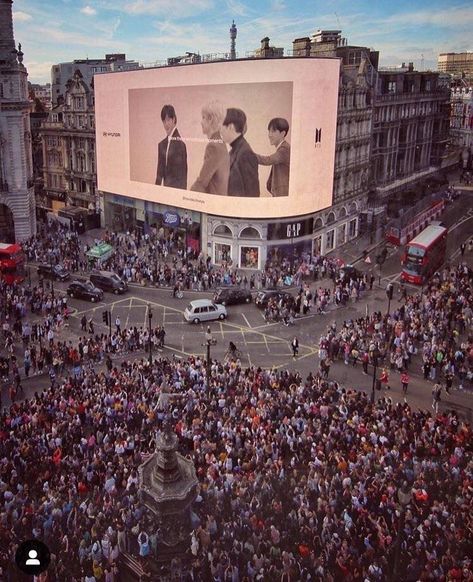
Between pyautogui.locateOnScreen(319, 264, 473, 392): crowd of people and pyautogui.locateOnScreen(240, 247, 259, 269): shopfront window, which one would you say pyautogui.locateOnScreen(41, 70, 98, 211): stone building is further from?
pyautogui.locateOnScreen(319, 264, 473, 392): crowd of people

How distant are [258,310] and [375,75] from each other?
2855cm

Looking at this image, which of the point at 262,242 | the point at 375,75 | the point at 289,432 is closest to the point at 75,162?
the point at 262,242

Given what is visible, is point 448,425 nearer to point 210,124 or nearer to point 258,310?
point 258,310

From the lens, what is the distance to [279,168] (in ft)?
154

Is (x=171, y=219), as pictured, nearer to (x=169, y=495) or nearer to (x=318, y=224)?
(x=318, y=224)

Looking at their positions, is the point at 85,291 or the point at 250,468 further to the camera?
the point at 85,291

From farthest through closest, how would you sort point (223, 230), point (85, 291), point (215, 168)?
point (223, 230) → point (215, 168) → point (85, 291)

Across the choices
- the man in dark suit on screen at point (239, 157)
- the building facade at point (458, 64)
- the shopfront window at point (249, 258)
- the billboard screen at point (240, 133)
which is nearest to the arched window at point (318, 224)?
the billboard screen at point (240, 133)

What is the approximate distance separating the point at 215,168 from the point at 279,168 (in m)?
5.44

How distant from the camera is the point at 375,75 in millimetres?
56656

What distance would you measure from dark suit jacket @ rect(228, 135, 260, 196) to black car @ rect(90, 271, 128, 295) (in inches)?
464

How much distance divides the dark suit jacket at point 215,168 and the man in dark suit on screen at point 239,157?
544 mm

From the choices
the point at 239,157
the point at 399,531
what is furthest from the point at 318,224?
the point at 399,531

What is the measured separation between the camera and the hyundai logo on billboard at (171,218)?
54.5 meters
